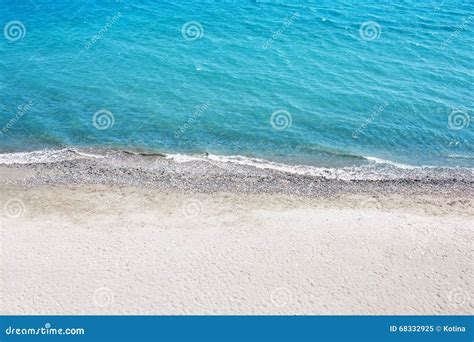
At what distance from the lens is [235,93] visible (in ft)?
140

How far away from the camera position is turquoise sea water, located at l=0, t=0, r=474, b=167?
37.5 m

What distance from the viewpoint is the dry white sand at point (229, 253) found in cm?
2339

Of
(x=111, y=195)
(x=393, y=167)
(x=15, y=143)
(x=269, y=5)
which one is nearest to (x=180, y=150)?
(x=111, y=195)

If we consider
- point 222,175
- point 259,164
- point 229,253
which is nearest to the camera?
point 229,253

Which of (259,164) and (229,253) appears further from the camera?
(259,164)

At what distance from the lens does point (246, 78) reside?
44.5 meters

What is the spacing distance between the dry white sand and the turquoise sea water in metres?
7.10

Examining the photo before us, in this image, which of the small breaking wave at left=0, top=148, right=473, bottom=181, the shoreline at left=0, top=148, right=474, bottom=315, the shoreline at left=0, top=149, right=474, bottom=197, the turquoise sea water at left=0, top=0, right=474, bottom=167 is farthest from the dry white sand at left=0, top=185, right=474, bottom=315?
the turquoise sea water at left=0, top=0, right=474, bottom=167

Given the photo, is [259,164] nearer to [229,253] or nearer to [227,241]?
[227,241]

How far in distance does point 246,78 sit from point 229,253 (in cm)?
2237

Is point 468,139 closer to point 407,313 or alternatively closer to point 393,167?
point 393,167

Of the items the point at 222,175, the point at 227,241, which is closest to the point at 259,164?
the point at 222,175

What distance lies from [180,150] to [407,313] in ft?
64.1

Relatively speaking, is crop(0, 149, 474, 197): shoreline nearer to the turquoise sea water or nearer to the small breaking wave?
the small breaking wave
